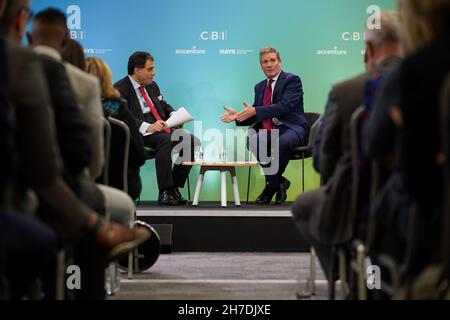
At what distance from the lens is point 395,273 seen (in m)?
2.41

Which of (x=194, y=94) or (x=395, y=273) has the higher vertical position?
(x=194, y=94)

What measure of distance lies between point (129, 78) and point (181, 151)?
91cm

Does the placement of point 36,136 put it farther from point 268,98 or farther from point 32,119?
point 268,98

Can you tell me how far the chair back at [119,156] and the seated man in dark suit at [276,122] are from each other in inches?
131

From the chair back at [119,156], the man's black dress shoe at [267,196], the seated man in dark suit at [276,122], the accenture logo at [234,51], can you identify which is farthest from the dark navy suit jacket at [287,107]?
the chair back at [119,156]

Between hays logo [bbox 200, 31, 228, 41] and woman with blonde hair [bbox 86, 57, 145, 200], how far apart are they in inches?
174

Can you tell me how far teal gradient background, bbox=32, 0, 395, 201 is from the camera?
9.20 metres

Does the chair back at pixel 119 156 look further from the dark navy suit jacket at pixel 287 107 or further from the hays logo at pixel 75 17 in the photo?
the hays logo at pixel 75 17

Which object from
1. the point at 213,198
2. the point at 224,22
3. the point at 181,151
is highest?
the point at 224,22

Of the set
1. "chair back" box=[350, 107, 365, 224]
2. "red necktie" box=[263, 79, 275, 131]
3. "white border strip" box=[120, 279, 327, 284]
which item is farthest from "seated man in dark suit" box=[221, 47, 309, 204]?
"chair back" box=[350, 107, 365, 224]

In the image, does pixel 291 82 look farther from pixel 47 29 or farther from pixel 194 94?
pixel 47 29

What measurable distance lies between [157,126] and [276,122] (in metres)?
1.21

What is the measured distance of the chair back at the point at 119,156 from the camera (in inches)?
171
